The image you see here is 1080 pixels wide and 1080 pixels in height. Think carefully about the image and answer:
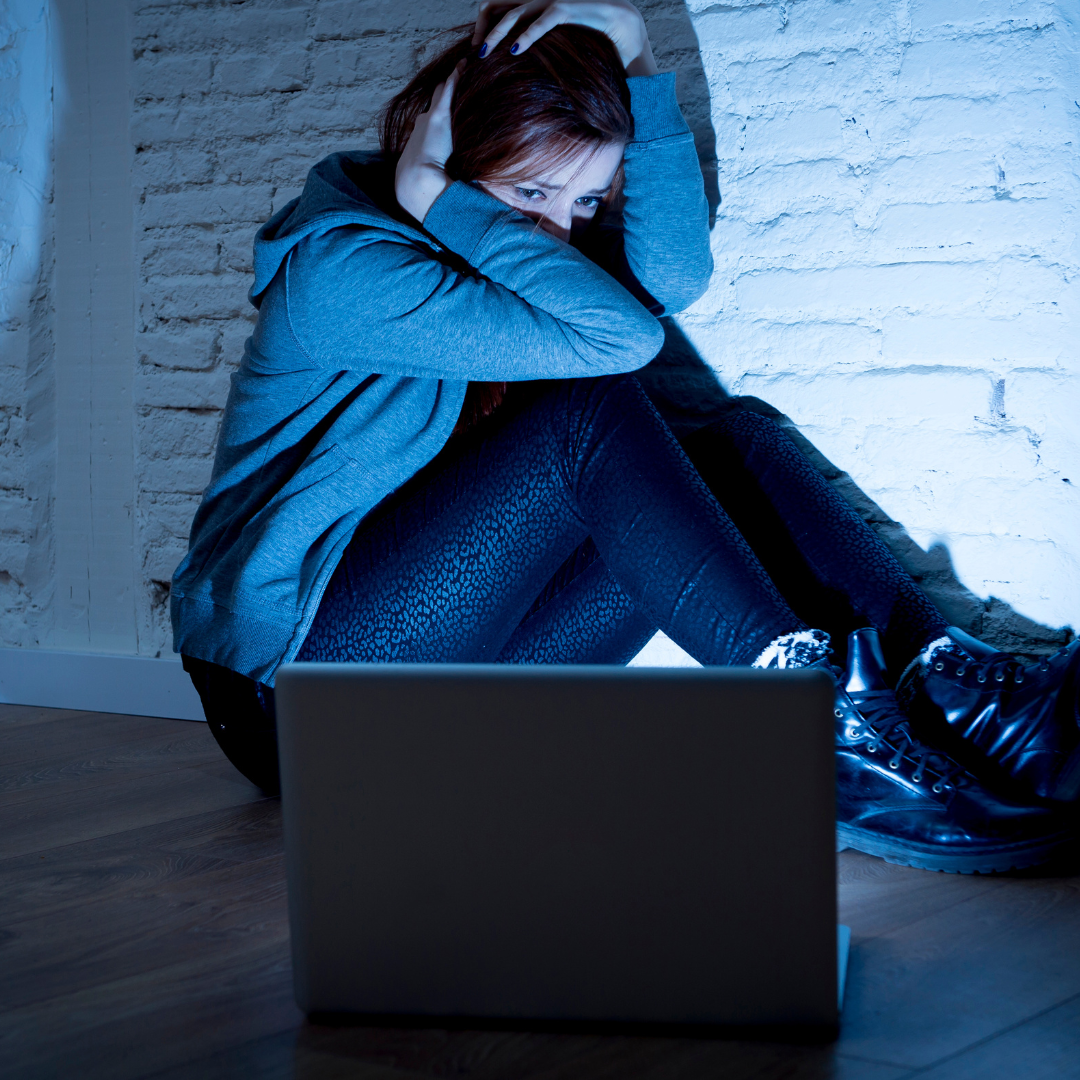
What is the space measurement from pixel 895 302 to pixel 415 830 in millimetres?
1048

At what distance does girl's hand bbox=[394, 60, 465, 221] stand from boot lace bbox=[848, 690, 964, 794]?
740mm

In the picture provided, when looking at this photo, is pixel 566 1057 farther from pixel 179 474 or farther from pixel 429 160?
pixel 179 474

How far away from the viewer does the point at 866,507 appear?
1.49 metres

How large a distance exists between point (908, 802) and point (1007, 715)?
155 mm

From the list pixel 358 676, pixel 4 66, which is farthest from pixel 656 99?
pixel 4 66

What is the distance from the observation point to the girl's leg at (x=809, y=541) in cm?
126

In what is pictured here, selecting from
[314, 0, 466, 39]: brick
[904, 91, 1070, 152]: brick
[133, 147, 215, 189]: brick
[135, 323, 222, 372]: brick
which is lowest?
[135, 323, 222, 372]: brick

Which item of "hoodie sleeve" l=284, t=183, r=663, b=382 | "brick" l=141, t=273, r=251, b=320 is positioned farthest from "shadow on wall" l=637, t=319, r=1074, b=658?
"brick" l=141, t=273, r=251, b=320

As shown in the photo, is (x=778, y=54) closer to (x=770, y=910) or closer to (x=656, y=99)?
(x=656, y=99)

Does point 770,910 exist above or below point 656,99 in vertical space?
below

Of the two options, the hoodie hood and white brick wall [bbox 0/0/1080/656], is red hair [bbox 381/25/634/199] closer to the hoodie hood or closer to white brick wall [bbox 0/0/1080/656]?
the hoodie hood

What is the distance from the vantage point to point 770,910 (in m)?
0.68

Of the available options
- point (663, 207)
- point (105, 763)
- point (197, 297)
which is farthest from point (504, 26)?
point (105, 763)

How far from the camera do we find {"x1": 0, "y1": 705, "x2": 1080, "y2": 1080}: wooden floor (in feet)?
2.27
